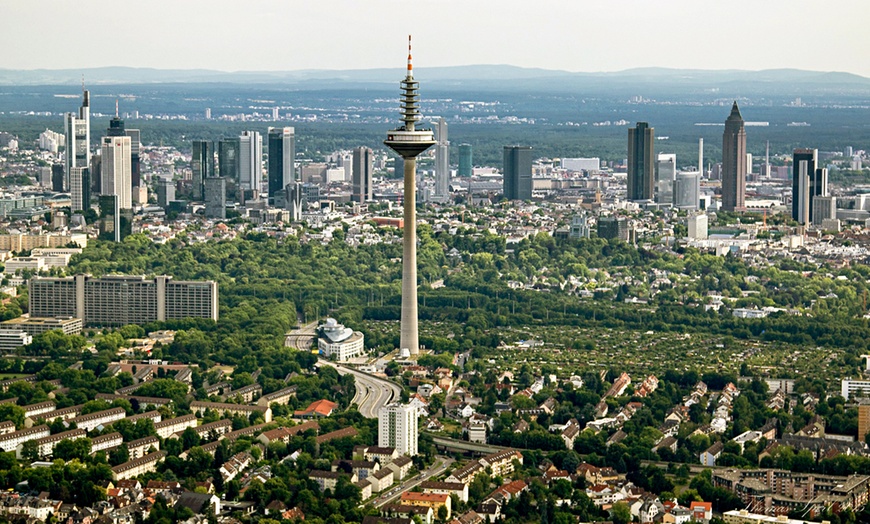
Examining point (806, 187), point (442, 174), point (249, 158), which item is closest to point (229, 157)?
point (249, 158)

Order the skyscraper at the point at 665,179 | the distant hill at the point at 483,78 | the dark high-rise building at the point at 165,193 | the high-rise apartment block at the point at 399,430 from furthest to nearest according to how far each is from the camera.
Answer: the distant hill at the point at 483,78
the skyscraper at the point at 665,179
the dark high-rise building at the point at 165,193
the high-rise apartment block at the point at 399,430

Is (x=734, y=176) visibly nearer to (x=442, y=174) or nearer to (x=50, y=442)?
(x=442, y=174)

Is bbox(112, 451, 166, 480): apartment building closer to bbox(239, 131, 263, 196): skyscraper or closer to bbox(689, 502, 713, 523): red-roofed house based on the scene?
bbox(689, 502, 713, 523): red-roofed house

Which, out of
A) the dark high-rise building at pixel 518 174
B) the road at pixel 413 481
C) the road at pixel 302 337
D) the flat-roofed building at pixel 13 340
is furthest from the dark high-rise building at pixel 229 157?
the road at pixel 413 481

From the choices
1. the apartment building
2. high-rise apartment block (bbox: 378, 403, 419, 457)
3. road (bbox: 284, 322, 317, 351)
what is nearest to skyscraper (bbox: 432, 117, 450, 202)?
road (bbox: 284, 322, 317, 351)

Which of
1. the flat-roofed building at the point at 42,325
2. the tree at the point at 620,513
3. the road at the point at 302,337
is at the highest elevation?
the flat-roofed building at the point at 42,325

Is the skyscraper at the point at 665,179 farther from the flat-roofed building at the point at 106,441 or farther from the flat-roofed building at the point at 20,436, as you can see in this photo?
the flat-roofed building at the point at 106,441

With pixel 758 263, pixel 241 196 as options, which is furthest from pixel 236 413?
pixel 241 196
